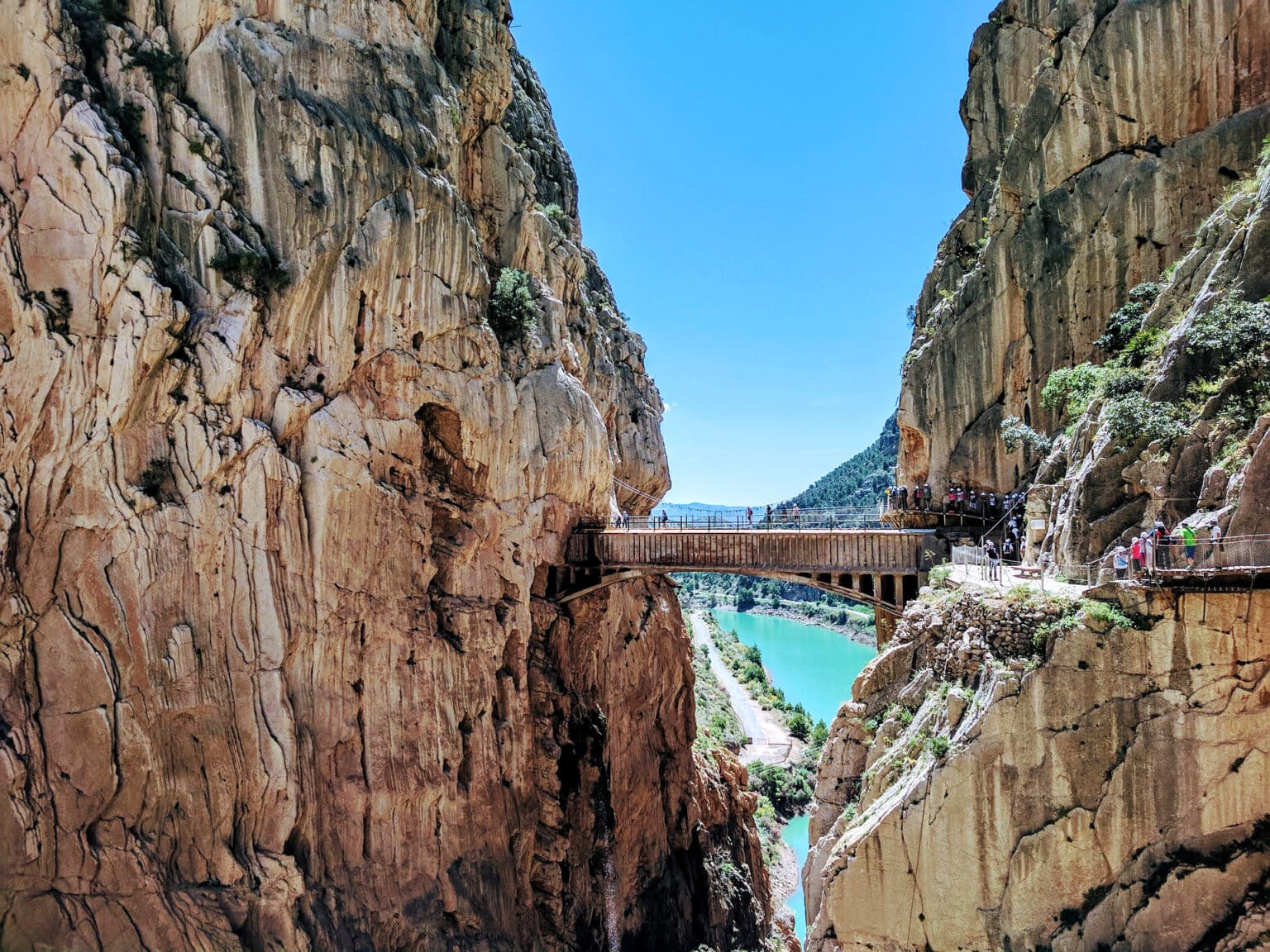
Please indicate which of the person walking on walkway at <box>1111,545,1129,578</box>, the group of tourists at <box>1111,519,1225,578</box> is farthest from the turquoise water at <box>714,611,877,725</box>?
the group of tourists at <box>1111,519,1225,578</box>

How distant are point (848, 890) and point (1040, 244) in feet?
62.0

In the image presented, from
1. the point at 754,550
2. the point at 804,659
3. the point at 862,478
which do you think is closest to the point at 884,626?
the point at 754,550

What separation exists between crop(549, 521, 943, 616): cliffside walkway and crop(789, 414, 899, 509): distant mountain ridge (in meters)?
91.2

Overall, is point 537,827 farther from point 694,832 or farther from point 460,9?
point 460,9

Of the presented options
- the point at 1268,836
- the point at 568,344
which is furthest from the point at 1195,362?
the point at 568,344

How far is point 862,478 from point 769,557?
11110 centimetres

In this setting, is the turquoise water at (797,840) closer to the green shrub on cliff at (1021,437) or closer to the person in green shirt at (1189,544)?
the green shrub on cliff at (1021,437)

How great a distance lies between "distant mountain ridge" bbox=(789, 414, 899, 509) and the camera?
118450 mm

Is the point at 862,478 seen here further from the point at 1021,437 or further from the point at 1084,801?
the point at 1084,801

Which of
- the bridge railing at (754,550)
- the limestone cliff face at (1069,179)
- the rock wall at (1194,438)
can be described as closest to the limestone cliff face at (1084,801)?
the rock wall at (1194,438)

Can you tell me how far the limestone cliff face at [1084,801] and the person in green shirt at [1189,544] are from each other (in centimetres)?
69

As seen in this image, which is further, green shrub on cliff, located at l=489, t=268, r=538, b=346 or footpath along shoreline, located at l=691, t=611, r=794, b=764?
footpath along shoreline, located at l=691, t=611, r=794, b=764

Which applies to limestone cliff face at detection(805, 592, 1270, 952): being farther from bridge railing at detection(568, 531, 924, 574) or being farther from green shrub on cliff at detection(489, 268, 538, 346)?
green shrub on cliff at detection(489, 268, 538, 346)

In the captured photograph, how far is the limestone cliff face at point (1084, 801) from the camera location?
10.8m
